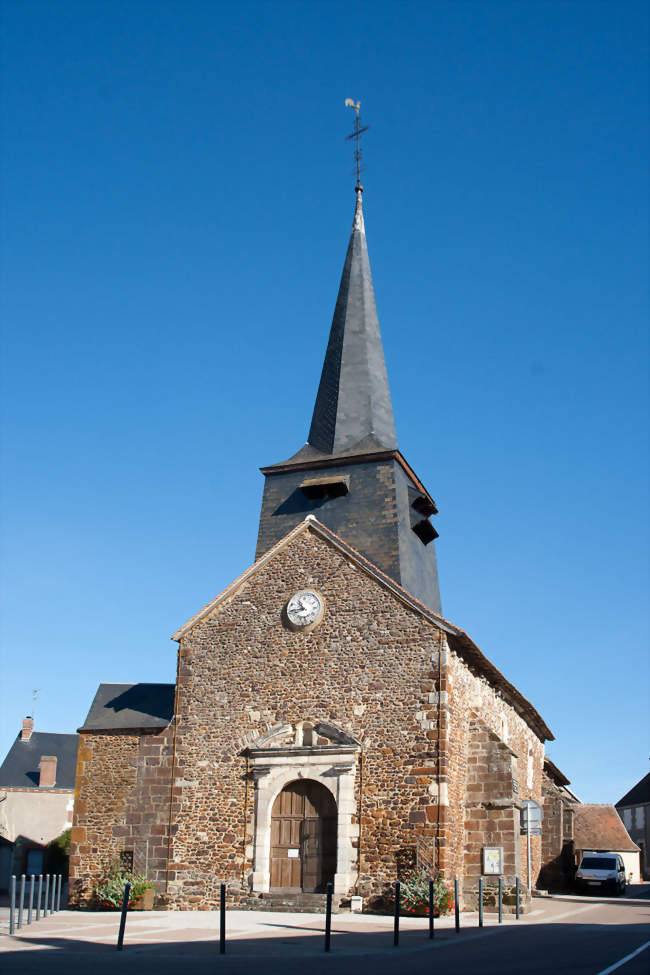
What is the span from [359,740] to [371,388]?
9074 mm

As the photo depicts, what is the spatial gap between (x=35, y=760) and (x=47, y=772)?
198 cm

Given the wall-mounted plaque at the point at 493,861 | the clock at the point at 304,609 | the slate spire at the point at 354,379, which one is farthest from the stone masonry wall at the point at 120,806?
the slate spire at the point at 354,379

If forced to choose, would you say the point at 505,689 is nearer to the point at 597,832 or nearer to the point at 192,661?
the point at 192,661

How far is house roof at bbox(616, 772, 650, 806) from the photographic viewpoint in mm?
59469

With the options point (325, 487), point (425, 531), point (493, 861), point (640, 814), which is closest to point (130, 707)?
point (325, 487)

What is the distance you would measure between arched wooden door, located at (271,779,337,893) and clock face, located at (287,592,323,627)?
9.93 ft

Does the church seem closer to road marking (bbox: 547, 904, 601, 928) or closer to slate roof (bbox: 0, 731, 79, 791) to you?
road marking (bbox: 547, 904, 601, 928)

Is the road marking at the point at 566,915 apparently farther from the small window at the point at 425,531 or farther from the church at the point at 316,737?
the small window at the point at 425,531

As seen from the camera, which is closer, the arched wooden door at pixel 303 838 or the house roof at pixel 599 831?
the arched wooden door at pixel 303 838

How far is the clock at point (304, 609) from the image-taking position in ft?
61.6

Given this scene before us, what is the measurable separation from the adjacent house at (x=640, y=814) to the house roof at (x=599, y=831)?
62.7 ft

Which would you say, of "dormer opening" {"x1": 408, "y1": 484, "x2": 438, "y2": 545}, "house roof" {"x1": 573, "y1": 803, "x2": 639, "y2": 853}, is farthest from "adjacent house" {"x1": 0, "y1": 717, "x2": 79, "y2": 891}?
"dormer opening" {"x1": 408, "y1": 484, "x2": 438, "y2": 545}

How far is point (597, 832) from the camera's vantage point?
36.8 metres

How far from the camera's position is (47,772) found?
121 feet
